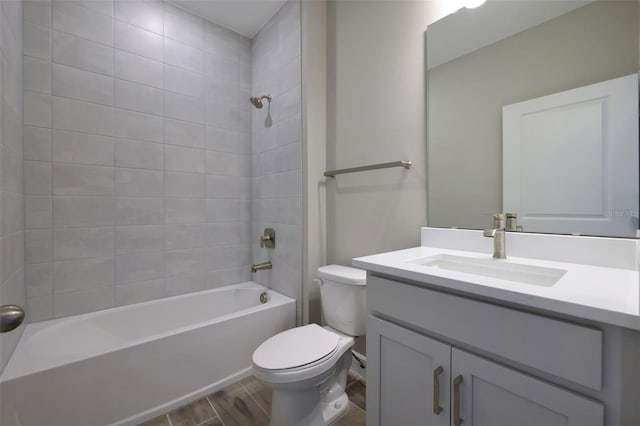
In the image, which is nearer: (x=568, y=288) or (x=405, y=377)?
(x=568, y=288)

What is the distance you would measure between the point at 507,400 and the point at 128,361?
159cm

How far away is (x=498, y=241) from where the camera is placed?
3.47ft

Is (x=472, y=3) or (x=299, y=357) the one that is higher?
(x=472, y=3)

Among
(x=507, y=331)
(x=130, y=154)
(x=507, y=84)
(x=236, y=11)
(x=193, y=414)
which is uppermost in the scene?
(x=236, y=11)

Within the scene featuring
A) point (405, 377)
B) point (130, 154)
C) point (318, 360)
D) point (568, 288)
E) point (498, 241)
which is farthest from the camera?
point (130, 154)

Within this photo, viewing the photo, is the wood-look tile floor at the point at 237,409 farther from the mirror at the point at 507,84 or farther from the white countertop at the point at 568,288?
the mirror at the point at 507,84

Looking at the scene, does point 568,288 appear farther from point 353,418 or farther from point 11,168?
point 11,168

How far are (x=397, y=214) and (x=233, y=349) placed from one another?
1.31 m

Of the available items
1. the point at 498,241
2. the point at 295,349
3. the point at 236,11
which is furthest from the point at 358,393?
the point at 236,11

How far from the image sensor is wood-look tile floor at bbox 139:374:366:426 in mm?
1369

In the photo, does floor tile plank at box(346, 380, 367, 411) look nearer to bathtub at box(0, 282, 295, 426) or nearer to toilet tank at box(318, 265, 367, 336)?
toilet tank at box(318, 265, 367, 336)

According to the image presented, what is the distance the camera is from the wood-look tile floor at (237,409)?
1369 millimetres

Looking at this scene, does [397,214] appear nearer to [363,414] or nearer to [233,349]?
[363,414]

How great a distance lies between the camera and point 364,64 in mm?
1717
